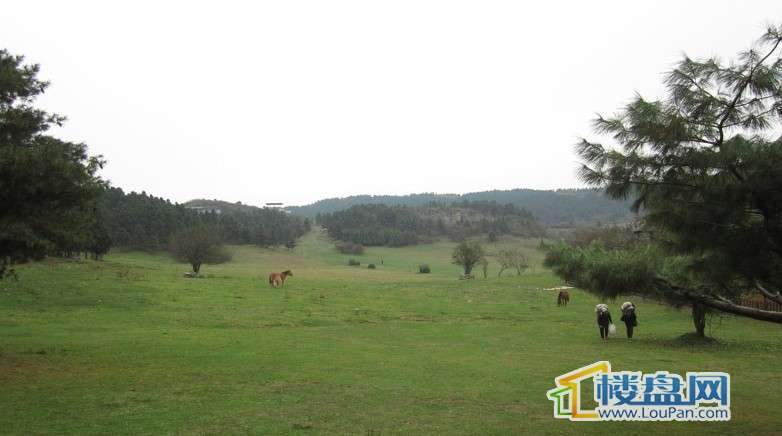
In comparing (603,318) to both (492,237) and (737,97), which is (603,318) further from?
(492,237)

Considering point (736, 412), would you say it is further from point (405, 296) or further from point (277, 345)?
point (405, 296)

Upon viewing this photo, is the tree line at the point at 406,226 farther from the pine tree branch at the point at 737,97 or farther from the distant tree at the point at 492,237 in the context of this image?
the pine tree branch at the point at 737,97

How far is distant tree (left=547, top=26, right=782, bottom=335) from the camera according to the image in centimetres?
742

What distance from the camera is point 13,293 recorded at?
31469 mm

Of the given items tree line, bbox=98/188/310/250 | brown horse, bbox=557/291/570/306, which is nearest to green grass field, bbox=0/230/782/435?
brown horse, bbox=557/291/570/306

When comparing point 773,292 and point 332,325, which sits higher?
point 773,292

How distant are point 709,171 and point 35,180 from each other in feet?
42.1

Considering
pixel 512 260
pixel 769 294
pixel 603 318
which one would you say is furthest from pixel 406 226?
pixel 769 294

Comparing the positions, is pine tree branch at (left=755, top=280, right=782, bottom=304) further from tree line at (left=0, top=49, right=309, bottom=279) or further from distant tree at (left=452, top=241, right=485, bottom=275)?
distant tree at (left=452, top=241, right=485, bottom=275)

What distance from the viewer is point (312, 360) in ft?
60.4

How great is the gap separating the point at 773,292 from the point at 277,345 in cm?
1612

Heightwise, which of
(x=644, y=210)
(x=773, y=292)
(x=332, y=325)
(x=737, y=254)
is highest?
(x=644, y=210)

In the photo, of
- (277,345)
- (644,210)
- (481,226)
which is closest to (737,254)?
(644,210)

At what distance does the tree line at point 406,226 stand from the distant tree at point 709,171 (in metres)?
157
